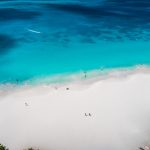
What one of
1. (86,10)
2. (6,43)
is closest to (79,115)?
(6,43)

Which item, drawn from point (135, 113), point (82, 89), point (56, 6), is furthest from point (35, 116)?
point (56, 6)

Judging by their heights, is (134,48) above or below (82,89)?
→ above

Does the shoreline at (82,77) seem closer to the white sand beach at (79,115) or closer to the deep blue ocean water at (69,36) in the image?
the white sand beach at (79,115)

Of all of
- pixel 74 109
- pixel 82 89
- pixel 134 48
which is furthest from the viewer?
pixel 134 48

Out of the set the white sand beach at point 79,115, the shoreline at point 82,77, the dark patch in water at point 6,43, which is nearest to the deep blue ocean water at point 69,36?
the dark patch in water at point 6,43

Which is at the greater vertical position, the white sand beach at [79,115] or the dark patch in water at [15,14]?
the dark patch in water at [15,14]

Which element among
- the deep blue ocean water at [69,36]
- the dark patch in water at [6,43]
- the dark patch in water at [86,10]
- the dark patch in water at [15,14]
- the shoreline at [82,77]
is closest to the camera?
the shoreline at [82,77]

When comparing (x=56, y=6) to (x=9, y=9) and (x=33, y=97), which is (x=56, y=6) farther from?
(x=33, y=97)
